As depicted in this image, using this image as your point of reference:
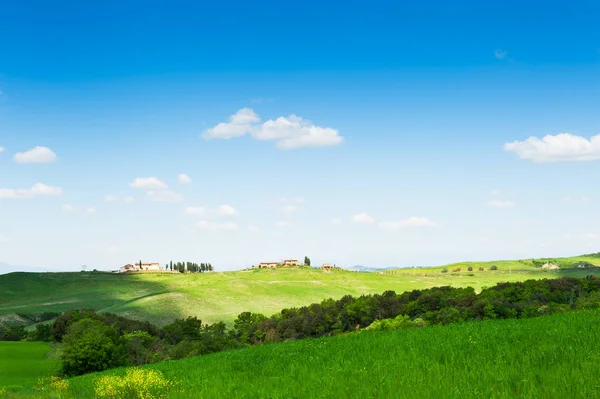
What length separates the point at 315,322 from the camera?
81.9m

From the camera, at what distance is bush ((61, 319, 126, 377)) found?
59906 millimetres

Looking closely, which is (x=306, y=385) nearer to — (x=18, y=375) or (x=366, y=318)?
(x=18, y=375)

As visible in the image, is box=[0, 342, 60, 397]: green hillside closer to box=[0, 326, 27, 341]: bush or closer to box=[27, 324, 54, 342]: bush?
box=[27, 324, 54, 342]: bush

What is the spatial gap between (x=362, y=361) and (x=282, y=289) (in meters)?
156

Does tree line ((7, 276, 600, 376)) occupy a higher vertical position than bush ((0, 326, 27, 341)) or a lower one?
higher

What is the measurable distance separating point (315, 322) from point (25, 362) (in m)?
45.8

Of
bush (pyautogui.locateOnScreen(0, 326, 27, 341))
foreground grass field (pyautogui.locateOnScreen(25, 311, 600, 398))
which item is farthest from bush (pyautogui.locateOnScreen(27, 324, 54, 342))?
foreground grass field (pyautogui.locateOnScreen(25, 311, 600, 398))

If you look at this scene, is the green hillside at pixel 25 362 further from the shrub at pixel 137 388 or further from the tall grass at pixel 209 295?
the shrub at pixel 137 388

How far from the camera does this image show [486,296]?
2598 inches

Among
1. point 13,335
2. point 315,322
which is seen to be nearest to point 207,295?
point 13,335

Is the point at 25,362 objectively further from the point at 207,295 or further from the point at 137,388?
the point at 207,295

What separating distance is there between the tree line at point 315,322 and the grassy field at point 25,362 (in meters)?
3.89

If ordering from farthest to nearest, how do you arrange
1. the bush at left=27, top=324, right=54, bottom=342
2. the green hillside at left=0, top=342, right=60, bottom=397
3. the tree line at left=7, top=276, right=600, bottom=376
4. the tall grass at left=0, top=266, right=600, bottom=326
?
the tall grass at left=0, top=266, right=600, bottom=326, the bush at left=27, top=324, right=54, bottom=342, the green hillside at left=0, top=342, right=60, bottom=397, the tree line at left=7, top=276, right=600, bottom=376

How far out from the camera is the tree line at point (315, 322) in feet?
190
